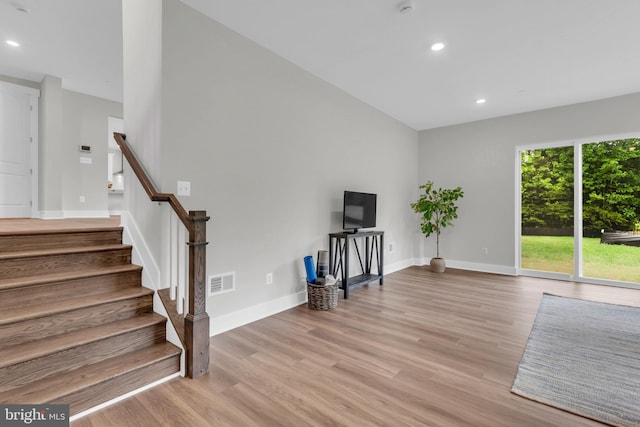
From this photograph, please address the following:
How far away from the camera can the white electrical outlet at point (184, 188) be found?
8.22 ft

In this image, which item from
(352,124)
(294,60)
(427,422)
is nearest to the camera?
(427,422)

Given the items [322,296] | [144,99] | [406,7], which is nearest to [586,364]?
[322,296]

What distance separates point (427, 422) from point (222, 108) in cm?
278

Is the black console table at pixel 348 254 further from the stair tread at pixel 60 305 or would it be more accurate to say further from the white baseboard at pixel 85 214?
the white baseboard at pixel 85 214

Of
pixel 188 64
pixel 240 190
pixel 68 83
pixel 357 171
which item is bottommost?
pixel 240 190

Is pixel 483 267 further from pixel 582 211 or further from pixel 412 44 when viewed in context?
pixel 412 44

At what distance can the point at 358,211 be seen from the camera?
4.21 metres

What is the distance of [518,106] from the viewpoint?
4867 millimetres

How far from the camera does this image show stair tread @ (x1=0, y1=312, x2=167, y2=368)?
1667 mm

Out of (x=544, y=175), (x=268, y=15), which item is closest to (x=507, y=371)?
(x=268, y=15)

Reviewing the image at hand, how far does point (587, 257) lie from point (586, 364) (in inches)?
134

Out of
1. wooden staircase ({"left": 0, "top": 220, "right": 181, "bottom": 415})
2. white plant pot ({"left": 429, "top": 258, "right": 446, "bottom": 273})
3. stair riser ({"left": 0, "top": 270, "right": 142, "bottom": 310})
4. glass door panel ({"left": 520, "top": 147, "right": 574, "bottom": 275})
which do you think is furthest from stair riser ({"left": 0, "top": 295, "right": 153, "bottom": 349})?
glass door panel ({"left": 520, "top": 147, "right": 574, "bottom": 275})

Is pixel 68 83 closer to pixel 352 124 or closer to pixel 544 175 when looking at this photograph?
pixel 352 124

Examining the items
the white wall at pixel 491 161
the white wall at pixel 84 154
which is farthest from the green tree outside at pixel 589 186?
the white wall at pixel 84 154
